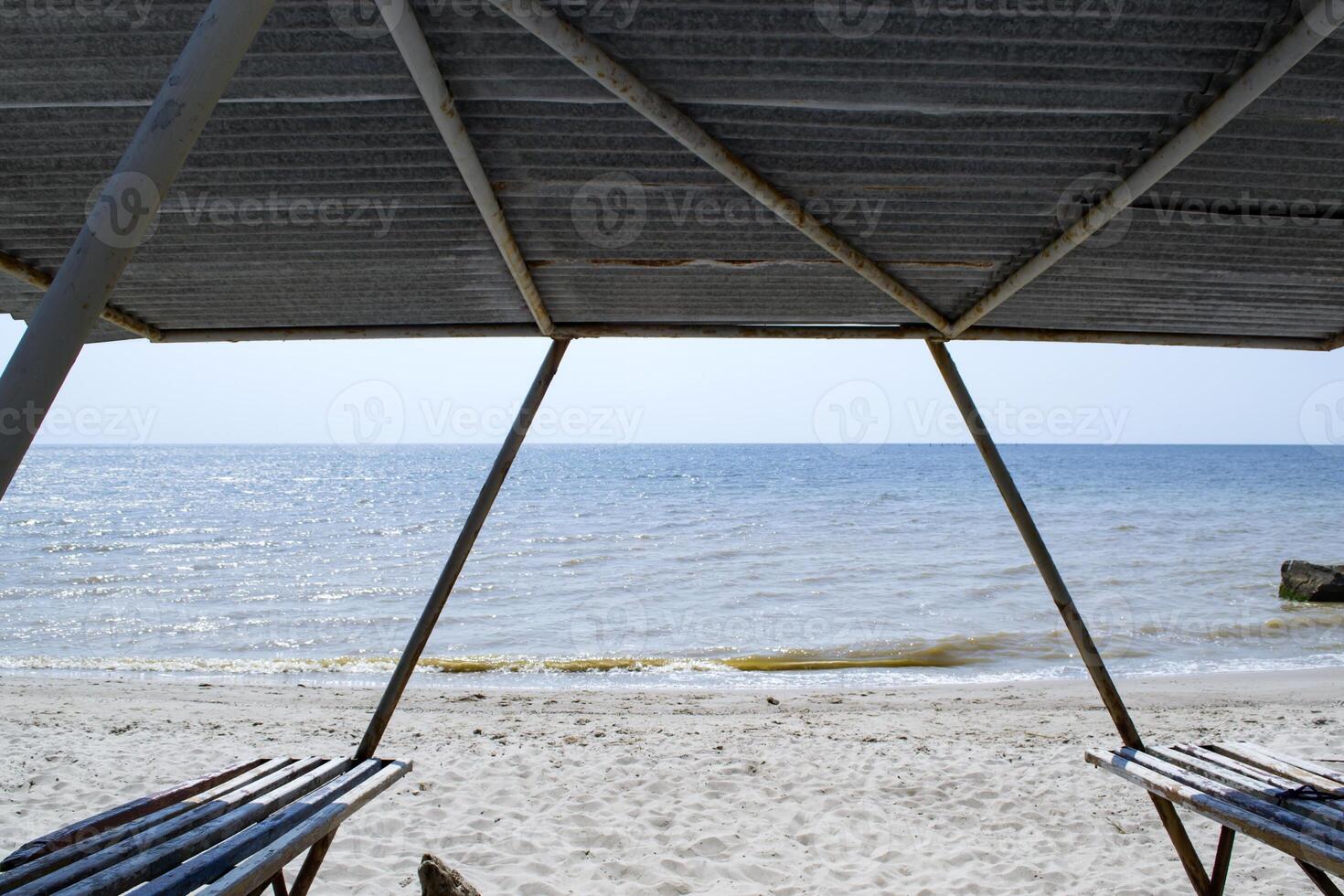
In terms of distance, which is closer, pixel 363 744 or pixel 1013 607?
pixel 363 744

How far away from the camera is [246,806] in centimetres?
277

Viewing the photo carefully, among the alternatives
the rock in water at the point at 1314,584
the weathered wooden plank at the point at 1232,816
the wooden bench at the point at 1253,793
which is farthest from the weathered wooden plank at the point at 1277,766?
the rock in water at the point at 1314,584

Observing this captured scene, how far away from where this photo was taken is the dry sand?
4.80m

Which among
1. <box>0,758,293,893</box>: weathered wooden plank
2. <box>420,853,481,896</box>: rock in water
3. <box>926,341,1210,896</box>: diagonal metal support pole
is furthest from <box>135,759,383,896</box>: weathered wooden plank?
<box>926,341,1210,896</box>: diagonal metal support pole

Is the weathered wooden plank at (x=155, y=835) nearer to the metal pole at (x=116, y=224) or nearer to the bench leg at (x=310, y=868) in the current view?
the bench leg at (x=310, y=868)

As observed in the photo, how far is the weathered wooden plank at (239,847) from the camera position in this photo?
2.21 metres

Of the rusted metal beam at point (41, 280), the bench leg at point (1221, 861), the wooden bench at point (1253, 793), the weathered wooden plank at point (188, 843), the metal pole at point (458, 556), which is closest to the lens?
the weathered wooden plank at point (188, 843)

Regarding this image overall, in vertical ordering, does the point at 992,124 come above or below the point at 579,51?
above

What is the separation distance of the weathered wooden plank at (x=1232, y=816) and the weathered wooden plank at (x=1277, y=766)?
0.40 meters

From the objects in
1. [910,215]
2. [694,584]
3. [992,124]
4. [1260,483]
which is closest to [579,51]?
[992,124]

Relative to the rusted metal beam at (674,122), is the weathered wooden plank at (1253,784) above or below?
below

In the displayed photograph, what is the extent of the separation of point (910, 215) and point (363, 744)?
280cm

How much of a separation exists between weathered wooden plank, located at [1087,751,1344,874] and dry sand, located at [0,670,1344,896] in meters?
1.54

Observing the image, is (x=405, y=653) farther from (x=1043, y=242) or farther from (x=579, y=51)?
(x=1043, y=242)
